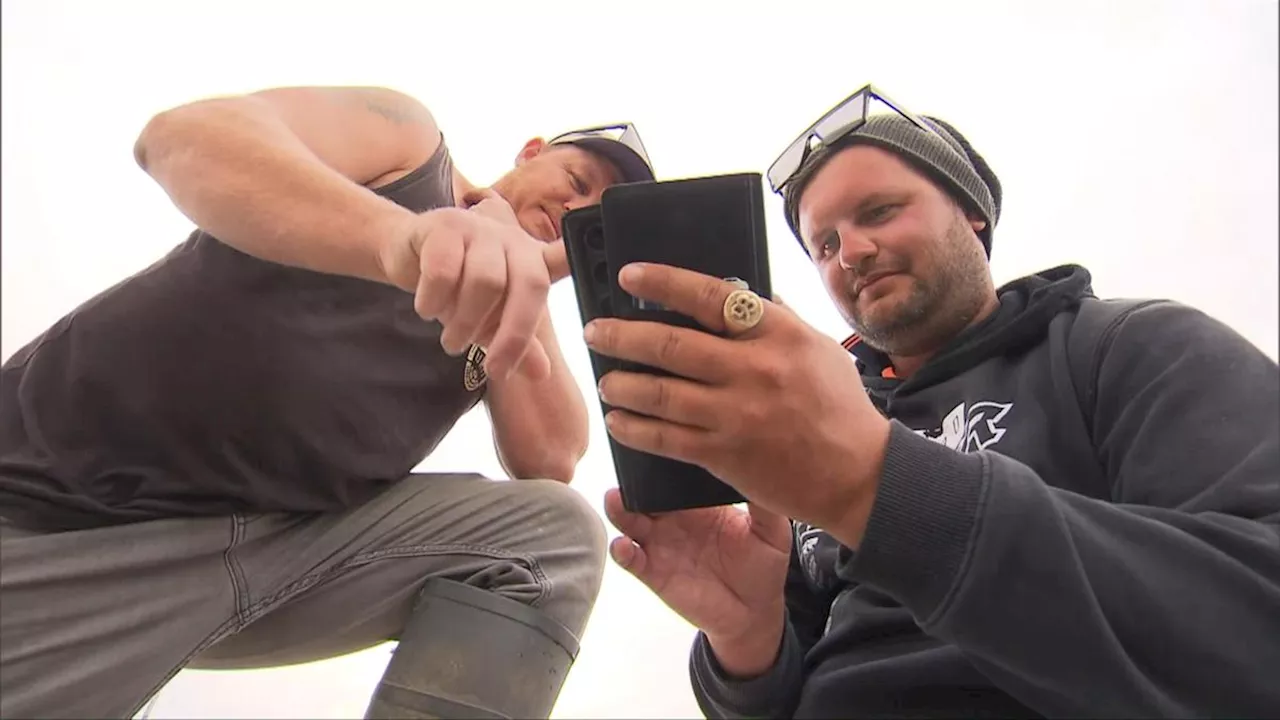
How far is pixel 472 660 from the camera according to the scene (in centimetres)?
53

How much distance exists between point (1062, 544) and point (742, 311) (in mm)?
182

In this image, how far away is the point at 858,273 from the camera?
848 mm

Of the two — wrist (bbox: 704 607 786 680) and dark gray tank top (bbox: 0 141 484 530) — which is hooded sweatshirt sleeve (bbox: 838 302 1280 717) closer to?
wrist (bbox: 704 607 786 680)

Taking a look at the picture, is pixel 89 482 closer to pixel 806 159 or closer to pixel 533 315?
pixel 533 315

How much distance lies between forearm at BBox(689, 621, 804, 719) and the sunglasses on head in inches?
20.2

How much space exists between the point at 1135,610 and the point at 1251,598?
0.23ft

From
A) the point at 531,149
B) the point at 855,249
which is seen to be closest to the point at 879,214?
the point at 855,249

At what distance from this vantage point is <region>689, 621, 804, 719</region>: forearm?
65cm

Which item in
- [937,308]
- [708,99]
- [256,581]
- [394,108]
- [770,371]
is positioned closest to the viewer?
[770,371]

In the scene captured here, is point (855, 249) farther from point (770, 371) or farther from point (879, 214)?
Result: point (770, 371)

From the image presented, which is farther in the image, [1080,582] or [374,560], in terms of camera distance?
[374,560]

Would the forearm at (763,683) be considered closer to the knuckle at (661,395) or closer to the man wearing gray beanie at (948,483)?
the man wearing gray beanie at (948,483)

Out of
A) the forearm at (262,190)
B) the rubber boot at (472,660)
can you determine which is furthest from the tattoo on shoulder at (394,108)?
the rubber boot at (472,660)

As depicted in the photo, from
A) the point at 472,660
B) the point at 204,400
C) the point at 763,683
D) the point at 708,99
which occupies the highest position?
the point at 708,99
